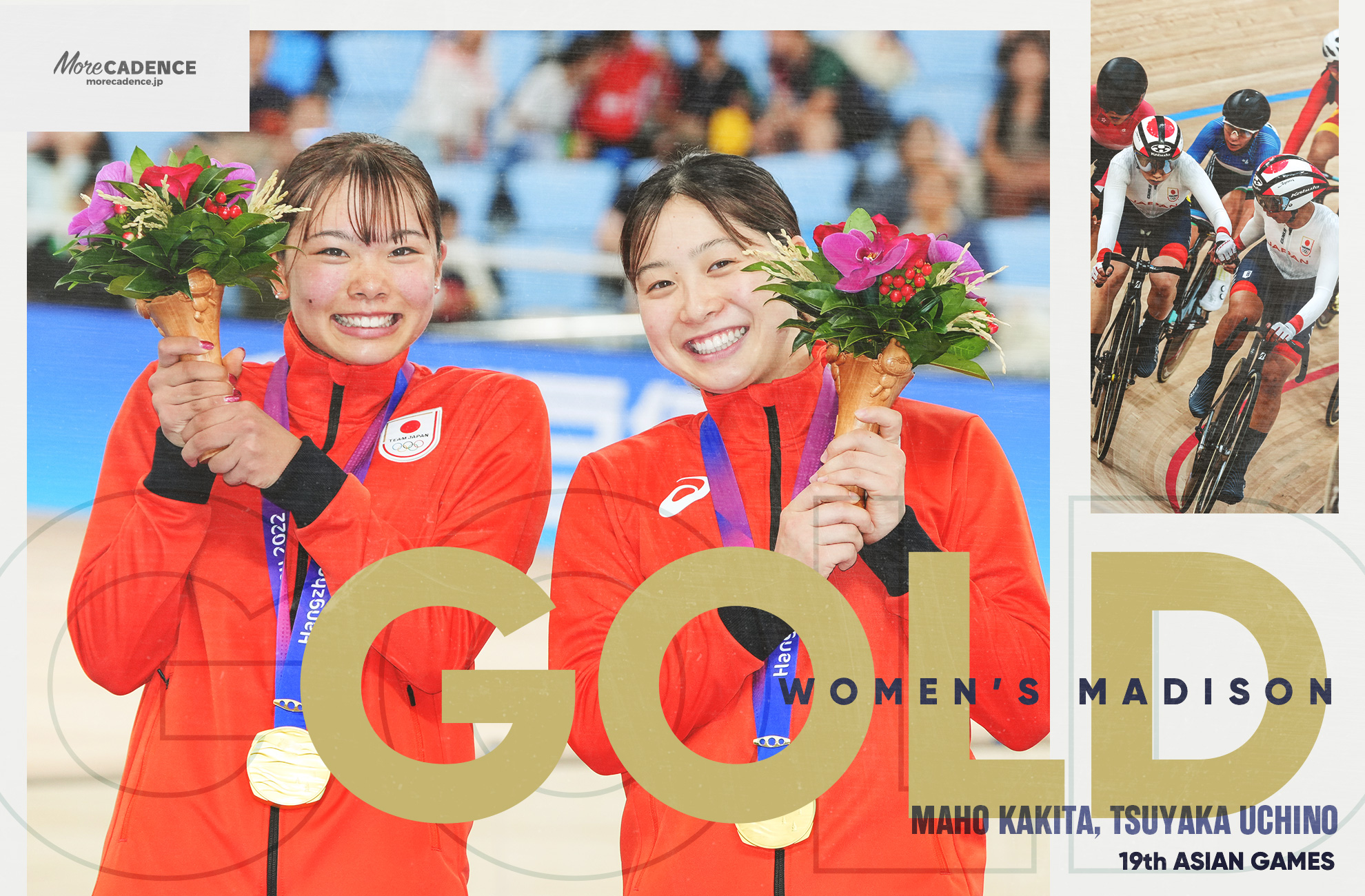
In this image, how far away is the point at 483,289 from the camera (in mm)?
2246

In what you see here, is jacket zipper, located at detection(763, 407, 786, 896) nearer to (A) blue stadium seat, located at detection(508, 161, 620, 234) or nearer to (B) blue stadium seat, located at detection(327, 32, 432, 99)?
(A) blue stadium seat, located at detection(508, 161, 620, 234)

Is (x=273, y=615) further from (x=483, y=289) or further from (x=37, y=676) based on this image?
(x=483, y=289)

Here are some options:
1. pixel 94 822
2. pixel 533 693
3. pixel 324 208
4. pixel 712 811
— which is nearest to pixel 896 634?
pixel 712 811

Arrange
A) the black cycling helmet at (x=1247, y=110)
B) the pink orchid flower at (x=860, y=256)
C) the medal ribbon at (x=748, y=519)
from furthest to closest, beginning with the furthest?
the black cycling helmet at (x=1247, y=110) < the medal ribbon at (x=748, y=519) < the pink orchid flower at (x=860, y=256)

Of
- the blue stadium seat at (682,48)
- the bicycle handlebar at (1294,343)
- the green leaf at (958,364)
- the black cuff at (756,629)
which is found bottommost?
the black cuff at (756,629)

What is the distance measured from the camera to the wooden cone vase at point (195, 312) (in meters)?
2.12

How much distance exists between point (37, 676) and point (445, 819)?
832 millimetres

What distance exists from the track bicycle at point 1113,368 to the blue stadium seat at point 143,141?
181 centimetres

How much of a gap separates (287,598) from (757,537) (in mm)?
887

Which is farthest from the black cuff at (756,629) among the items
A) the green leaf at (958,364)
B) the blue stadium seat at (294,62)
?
the blue stadium seat at (294,62)

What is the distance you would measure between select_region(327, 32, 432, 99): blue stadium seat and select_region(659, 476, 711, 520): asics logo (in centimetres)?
92

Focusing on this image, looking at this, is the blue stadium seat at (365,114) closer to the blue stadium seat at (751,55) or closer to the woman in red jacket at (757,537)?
the woman in red jacket at (757,537)

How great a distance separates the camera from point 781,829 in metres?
2.15

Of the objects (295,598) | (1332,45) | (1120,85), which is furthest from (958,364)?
(295,598)
